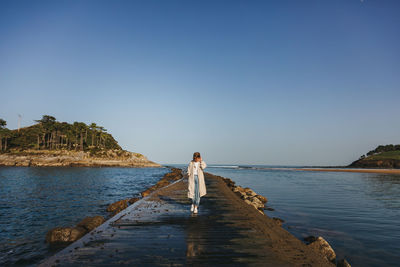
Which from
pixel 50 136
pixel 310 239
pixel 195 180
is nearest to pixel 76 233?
pixel 195 180

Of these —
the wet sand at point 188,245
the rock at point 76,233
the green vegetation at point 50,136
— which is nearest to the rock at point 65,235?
the rock at point 76,233

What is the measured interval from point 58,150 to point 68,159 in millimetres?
12791

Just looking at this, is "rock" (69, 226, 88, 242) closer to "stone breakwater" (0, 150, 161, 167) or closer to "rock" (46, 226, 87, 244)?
"rock" (46, 226, 87, 244)

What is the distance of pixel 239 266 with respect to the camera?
430 centimetres

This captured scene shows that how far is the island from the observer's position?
85.9 meters

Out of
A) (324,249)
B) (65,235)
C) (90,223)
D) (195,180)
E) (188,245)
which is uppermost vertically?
(195,180)

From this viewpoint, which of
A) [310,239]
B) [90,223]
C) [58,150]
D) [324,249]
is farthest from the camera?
[58,150]

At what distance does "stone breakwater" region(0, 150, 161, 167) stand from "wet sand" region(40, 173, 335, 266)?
9566cm

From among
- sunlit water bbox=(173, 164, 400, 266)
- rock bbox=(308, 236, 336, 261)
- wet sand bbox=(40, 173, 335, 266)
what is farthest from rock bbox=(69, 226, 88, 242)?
sunlit water bbox=(173, 164, 400, 266)

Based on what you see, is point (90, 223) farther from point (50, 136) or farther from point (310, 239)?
point (50, 136)

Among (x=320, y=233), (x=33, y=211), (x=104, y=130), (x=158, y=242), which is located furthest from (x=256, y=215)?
(x=104, y=130)

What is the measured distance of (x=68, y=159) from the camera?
293ft

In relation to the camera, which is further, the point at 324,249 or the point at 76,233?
the point at 76,233

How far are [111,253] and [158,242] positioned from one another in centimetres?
127
